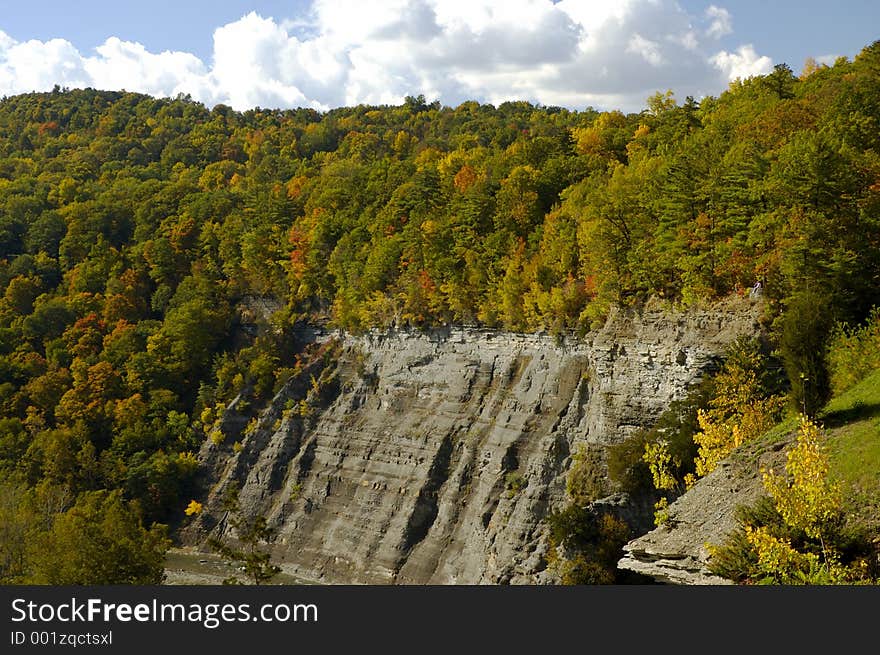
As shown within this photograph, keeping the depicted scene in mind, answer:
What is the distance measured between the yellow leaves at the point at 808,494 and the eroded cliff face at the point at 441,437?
1794 centimetres

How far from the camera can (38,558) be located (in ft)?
126

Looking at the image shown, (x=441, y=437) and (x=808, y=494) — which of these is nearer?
(x=808, y=494)

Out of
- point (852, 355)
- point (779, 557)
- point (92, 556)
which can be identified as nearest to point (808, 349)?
point (852, 355)

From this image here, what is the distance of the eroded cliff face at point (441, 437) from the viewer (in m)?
43.2

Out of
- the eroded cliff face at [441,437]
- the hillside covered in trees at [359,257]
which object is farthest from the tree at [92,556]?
the eroded cliff face at [441,437]

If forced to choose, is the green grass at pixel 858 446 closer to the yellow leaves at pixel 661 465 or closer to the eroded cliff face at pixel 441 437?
the yellow leaves at pixel 661 465

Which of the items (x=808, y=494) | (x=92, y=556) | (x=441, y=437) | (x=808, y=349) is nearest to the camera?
(x=808, y=494)

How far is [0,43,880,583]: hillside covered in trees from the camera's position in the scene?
38.6m

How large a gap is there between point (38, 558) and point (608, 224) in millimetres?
31899

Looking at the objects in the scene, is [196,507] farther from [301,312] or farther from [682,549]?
[682,549]

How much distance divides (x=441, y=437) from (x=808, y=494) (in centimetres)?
3733

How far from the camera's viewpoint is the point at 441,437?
56.4m

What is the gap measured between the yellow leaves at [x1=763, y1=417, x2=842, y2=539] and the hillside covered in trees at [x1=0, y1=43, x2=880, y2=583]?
828 centimetres

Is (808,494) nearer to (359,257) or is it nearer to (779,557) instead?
(779,557)
